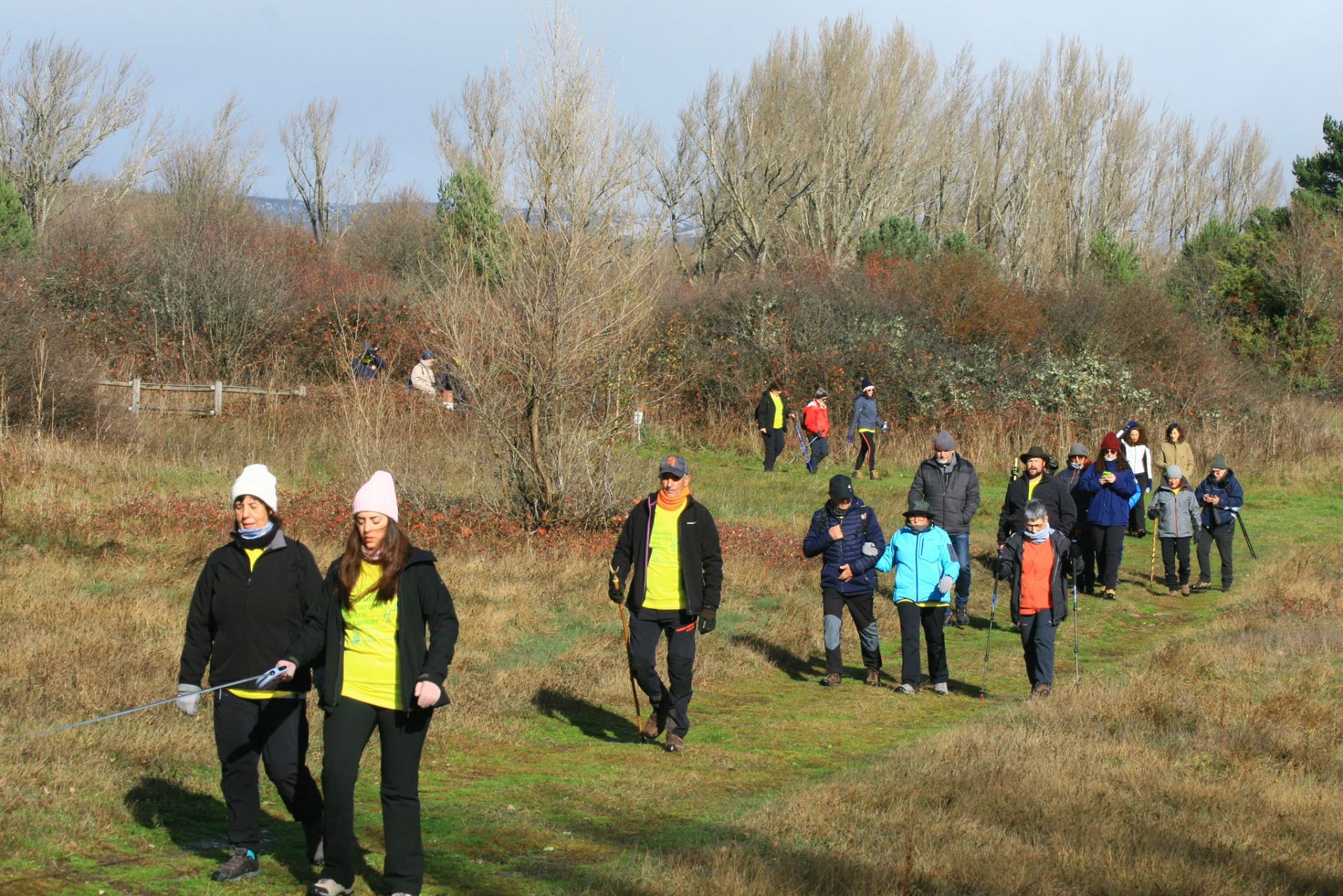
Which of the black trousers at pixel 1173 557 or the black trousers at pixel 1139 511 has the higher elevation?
the black trousers at pixel 1139 511

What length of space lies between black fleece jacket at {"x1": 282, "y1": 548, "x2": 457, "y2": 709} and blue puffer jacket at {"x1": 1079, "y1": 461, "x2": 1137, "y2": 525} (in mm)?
12828

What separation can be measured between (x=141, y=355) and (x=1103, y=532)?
23.2m

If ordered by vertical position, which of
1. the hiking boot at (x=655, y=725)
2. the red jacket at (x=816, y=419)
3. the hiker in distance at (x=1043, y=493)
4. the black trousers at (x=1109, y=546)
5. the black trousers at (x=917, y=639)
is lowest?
the hiking boot at (x=655, y=725)

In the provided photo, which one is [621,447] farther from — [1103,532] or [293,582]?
[293,582]

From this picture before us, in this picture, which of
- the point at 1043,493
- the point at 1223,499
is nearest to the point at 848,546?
the point at 1043,493

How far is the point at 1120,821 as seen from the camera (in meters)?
7.55

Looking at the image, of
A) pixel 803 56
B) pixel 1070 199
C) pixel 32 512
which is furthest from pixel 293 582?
pixel 1070 199

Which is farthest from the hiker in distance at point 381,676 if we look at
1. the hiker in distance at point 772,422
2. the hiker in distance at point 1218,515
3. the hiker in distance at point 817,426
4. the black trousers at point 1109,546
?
the hiker in distance at point 817,426

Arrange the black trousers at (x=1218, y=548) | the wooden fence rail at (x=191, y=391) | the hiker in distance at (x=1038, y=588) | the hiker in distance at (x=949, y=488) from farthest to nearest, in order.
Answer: the wooden fence rail at (x=191, y=391) → the black trousers at (x=1218, y=548) → the hiker in distance at (x=949, y=488) → the hiker in distance at (x=1038, y=588)

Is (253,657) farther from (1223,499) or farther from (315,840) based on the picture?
(1223,499)

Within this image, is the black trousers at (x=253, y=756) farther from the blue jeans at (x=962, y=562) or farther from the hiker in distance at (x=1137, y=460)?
the hiker in distance at (x=1137, y=460)

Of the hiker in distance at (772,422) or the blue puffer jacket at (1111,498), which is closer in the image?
the blue puffer jacket at (1111,498)

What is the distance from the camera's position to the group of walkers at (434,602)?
19.6ft

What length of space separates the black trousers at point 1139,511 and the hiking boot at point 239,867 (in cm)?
1526
